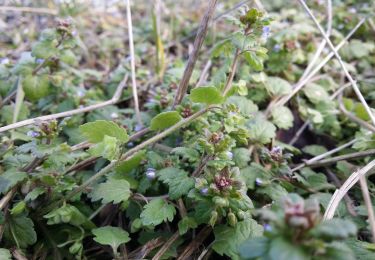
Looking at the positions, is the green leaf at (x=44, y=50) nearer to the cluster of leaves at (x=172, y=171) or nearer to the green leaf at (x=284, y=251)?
the cluster of leaves at (x=172, y=171)

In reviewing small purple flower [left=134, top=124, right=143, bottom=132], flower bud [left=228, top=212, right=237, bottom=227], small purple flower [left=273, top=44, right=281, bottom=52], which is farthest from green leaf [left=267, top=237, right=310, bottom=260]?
small purple flower [left=273, top=44, right=281, bottom=52]

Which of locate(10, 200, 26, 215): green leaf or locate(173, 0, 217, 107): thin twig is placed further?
locate(173, 0, 217, 107): thin twig

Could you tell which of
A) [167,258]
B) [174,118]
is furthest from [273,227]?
[174,118]

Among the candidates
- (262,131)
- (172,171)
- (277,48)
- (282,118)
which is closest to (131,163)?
(172,171)

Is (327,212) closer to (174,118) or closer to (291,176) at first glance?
(291,176)

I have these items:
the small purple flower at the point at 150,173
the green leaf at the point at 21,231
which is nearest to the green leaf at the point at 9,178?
the green leaf at the point at 21,231

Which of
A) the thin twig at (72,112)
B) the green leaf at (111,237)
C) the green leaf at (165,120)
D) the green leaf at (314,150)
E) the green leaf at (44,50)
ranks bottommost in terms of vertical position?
the green leaf at (111,237)

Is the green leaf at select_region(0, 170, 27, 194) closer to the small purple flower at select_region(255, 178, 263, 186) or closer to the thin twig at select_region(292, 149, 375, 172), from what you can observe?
the small purple flower at select_region(255, 178, 263, 186)
